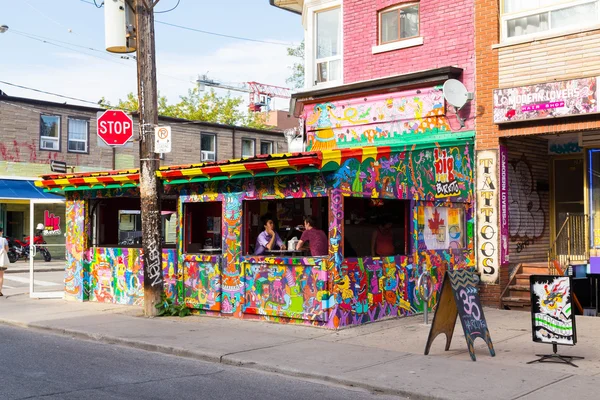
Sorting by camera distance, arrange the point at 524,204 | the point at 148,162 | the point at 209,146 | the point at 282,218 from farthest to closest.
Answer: the point at 209,146
the point at 524,204
the point at 282,218
the point at 148,162

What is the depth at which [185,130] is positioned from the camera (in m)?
34.5

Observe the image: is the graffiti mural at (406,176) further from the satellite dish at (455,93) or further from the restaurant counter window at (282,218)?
the restaurant counter window at (282,218)

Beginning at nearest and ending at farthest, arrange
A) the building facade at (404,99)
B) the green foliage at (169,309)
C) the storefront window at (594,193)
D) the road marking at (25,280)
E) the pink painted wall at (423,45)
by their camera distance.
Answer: the green foliage at (169,309)
the building facade at (404,99)
the storefront window at (594,193)
the pink painted wall at (423,45)
the road marking at (25,280)

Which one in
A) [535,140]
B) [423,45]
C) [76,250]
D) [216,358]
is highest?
[423,45]

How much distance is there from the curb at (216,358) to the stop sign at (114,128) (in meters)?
3.66

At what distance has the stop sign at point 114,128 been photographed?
1350 cm

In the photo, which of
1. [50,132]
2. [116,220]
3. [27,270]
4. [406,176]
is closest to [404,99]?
[406,176]

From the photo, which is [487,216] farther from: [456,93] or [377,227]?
[456,93]

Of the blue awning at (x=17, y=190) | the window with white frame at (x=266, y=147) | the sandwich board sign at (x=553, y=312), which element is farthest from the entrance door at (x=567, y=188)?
the window with white frame at (x=266, y=147)

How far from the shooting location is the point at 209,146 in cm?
3591

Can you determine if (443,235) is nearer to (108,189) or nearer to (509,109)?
(509,109)

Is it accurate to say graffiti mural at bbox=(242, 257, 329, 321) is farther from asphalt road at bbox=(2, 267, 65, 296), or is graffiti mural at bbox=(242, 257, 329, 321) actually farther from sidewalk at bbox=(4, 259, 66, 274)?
sidewalk at bbox=(4, 259, 66, 274)

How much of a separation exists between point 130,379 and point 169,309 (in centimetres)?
518

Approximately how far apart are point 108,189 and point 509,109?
8.31 m
